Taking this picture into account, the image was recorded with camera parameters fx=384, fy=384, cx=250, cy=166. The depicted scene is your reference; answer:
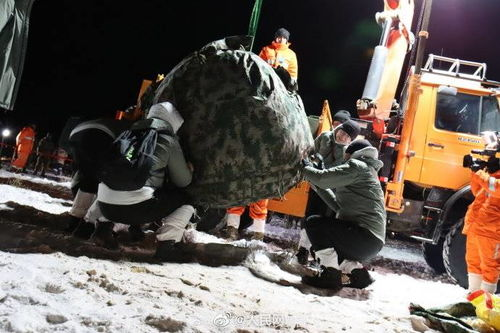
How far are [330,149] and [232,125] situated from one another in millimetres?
1880

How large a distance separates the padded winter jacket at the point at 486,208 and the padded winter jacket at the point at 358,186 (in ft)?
4.07

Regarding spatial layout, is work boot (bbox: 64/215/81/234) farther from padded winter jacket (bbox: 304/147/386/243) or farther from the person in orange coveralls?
the person in orange coveralls

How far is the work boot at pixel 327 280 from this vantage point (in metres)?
3.36

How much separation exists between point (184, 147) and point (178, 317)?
167cm

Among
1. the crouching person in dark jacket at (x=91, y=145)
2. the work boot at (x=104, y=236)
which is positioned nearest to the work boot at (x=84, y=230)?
the crouching person in dark jacket at (x=91, y=145)

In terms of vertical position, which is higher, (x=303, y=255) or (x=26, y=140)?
(x=26, y=140)

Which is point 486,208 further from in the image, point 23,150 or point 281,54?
point 23,150

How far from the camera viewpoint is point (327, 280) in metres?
3.37

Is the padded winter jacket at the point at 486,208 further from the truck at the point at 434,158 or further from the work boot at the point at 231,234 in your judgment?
the work boot at the point at 231,234

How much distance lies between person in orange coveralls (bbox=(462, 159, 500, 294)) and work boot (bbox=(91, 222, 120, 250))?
3.61m

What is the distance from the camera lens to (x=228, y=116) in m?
3.20

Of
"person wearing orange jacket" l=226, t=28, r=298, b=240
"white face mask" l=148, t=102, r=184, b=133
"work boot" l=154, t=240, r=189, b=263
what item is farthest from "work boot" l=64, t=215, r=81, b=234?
"person wearing orange jacket" l=226, t=28, r=298, b=240

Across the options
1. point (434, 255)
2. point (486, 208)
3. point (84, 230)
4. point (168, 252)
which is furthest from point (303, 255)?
point (434, 255)

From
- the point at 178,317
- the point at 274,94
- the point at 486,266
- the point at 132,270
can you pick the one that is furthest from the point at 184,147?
the point at 486,266
